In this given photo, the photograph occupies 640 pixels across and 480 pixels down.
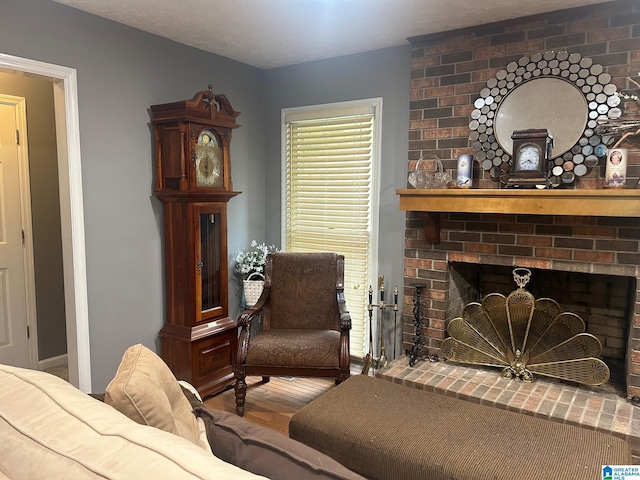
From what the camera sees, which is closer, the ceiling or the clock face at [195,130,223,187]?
the ceiling

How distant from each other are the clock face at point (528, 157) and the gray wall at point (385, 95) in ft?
2.84

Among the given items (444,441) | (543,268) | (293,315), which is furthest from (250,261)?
(444,441)

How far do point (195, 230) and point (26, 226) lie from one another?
1421mm

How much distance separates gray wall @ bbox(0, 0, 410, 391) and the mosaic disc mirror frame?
627 mm

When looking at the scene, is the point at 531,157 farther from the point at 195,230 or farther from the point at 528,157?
the point at 195,230

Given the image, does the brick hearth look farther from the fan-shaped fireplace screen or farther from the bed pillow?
the bed pillow

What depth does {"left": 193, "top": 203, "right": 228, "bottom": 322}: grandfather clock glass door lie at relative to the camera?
3.16m

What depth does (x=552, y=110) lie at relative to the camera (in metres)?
2.76

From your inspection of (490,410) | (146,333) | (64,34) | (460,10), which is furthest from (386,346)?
(64,34)

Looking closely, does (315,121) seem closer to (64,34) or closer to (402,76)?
(402,76)

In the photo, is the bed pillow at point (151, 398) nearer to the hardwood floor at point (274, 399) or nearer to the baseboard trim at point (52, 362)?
the hardwood floor at point (274, 399)

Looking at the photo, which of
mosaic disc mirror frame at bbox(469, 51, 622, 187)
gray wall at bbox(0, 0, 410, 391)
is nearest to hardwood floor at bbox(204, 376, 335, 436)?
gray wall at bbox(0, 0, 410, 391)

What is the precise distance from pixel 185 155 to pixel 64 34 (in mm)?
911

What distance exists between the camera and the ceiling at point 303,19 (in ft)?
8.52
